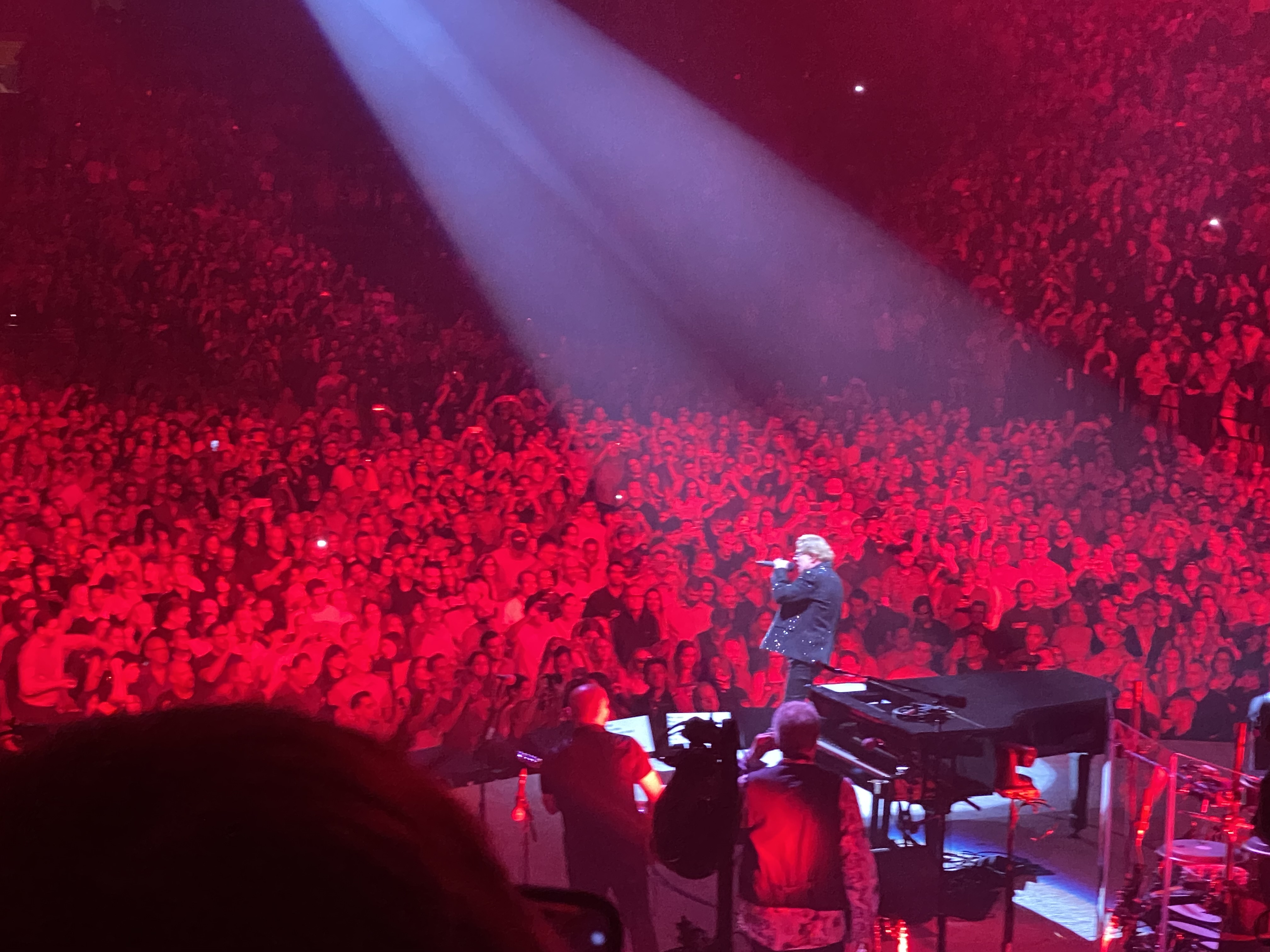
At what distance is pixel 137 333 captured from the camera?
821 centimetres

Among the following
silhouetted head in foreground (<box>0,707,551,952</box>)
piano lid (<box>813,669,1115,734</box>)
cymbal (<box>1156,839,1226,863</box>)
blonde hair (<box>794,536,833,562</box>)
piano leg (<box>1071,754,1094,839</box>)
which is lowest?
piano leg (<box>1071,754,1094,839</box>)

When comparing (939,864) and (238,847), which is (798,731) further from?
(238,847)

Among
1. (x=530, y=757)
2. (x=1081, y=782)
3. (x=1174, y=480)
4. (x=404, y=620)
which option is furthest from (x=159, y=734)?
(x=1174, y=480)

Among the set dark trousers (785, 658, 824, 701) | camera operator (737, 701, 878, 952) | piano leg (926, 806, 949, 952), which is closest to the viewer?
camera operator (737, 701, 878, 952)

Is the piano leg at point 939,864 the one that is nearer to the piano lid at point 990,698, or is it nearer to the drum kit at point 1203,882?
the piano lid at point 990,698

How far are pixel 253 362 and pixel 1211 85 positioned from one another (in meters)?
8.98

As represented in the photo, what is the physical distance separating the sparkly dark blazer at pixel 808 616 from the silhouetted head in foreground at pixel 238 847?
5.05m

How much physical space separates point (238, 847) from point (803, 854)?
3.14 metres

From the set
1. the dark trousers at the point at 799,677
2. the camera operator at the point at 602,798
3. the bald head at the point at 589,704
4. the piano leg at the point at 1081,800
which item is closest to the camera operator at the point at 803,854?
the camera operator at the point at 602,798

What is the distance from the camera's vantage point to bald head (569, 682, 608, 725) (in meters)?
3.57

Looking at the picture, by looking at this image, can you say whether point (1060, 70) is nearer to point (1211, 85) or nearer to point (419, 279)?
point (1211, 85)

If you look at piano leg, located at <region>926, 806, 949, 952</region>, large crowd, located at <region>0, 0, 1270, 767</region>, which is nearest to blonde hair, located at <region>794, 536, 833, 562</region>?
large crowd, located at <region>0, 0, 1270, 767</region>

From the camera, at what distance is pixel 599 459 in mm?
7359

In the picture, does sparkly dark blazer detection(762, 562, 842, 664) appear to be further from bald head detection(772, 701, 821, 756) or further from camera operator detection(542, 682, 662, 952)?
bald head detection(772, 701, 821, 756)
